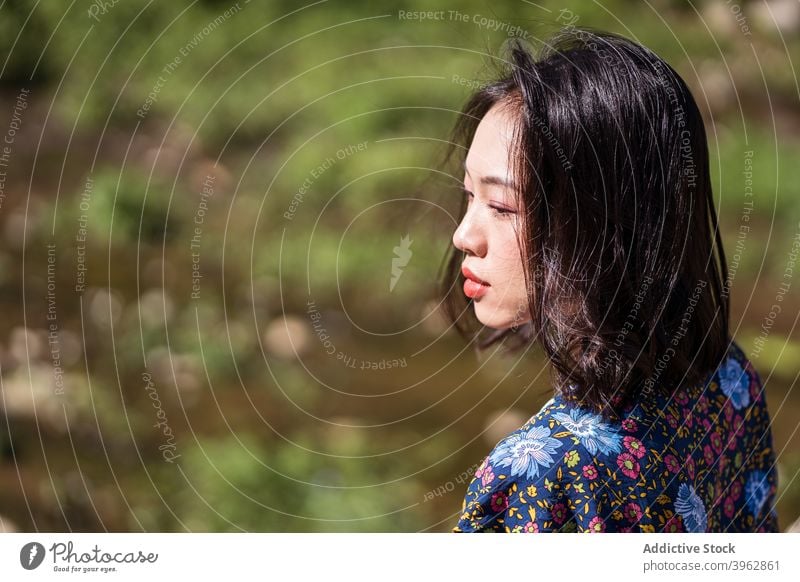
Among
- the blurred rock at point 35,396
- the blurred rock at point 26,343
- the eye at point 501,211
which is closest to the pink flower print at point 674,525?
the eye at point 501,211

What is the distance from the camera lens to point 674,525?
636mm

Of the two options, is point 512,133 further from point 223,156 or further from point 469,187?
point 223,156

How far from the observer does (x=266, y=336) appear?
4.25 ft

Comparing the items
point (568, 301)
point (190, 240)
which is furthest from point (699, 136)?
point (190, 240)

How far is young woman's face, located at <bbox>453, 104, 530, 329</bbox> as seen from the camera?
601mm

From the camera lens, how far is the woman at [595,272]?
58cm

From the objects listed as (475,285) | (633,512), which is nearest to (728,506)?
(633,512)

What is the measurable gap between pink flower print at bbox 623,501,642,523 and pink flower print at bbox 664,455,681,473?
0.11 feet

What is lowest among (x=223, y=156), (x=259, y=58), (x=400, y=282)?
(x=400, y=282)

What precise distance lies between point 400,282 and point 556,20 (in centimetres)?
43

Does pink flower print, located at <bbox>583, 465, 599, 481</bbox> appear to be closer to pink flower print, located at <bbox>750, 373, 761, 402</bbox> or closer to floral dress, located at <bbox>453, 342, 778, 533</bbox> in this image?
floral dress, located at <bbox>453, 342, 778, 533</bbox>

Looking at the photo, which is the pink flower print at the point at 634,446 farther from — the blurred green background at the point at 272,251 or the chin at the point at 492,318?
the blurred green background at the point at 272,251

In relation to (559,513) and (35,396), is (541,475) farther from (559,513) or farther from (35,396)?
(35,396)
